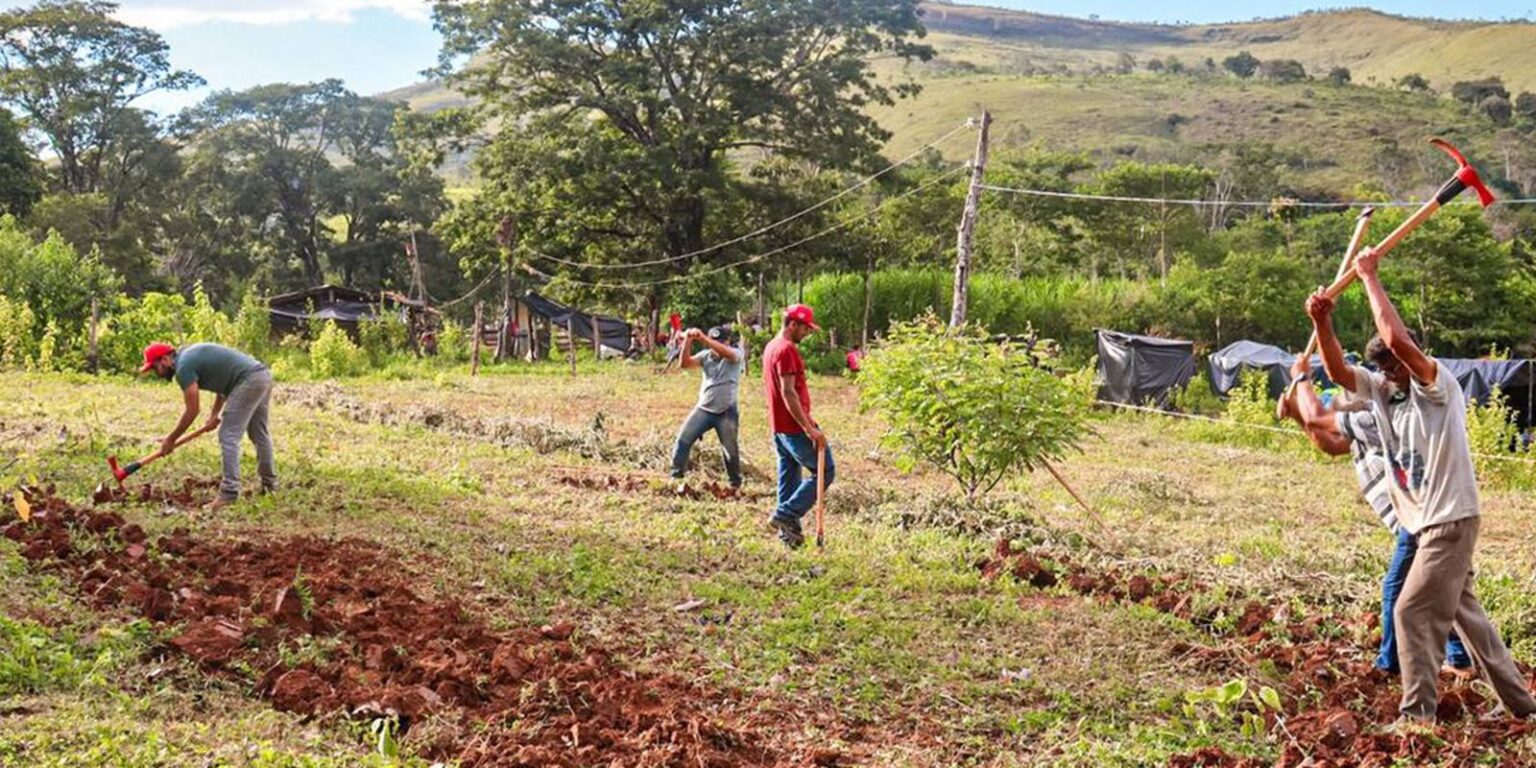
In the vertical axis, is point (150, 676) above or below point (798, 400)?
below

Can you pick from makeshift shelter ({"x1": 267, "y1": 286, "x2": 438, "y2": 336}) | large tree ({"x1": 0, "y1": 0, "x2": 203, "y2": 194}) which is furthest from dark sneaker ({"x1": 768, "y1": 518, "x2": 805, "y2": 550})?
large tree ({"x1": 0, "y1": 0, "x2": 203, "y2": 194})

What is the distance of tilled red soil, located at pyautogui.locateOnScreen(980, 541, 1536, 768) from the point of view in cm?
491

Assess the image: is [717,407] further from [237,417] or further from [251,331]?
[251,331]

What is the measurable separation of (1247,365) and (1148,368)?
6.11 ft

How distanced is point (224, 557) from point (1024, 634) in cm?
459

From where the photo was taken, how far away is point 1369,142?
7856 centimetres

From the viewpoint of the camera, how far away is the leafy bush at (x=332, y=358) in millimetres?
24000

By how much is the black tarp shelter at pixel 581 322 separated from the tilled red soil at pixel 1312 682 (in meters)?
24.7

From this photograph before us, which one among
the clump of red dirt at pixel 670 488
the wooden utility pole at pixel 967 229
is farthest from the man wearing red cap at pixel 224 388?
the wooden utility pole at pixel 967 229

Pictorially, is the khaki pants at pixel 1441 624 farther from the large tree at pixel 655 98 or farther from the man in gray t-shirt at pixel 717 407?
the large tree at pixel 655 98

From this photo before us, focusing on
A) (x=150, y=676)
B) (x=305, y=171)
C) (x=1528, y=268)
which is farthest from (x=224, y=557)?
(x=305, y=171)

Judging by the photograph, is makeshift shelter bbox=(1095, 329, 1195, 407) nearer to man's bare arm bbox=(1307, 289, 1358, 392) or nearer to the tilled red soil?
the tilled red soil

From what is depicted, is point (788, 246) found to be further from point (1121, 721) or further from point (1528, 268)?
point (1121, 721)

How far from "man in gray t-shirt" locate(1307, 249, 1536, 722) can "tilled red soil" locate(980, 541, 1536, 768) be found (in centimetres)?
19
